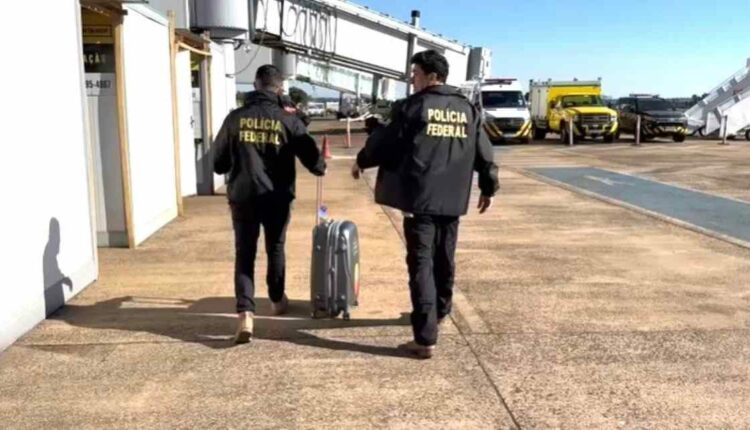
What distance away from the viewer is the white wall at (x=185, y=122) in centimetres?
1065

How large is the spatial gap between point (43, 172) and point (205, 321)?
5.23ft

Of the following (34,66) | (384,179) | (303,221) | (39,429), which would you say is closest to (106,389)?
(39,429)

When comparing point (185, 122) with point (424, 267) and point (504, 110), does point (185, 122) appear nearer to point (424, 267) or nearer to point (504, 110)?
point (424, 267)

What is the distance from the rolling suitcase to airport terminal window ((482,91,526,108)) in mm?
23258

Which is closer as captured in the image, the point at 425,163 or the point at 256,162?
the point at 425,163

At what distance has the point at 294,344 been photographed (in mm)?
4883

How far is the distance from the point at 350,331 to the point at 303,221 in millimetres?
4908

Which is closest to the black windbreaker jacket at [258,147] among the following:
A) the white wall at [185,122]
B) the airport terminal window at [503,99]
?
the white wall at [185,122]

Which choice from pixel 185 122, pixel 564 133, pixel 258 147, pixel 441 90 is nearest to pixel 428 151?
pixel 441 90

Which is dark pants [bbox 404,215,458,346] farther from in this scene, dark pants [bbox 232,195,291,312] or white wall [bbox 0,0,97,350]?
white wall [bbox 0,0,97,350]

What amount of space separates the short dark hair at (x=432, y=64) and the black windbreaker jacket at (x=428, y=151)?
3.5 inches

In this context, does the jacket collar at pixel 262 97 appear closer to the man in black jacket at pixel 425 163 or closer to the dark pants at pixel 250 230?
the dark pants at pixel 250 230

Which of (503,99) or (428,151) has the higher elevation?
(428,151)

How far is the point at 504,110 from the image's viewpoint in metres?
27.4
